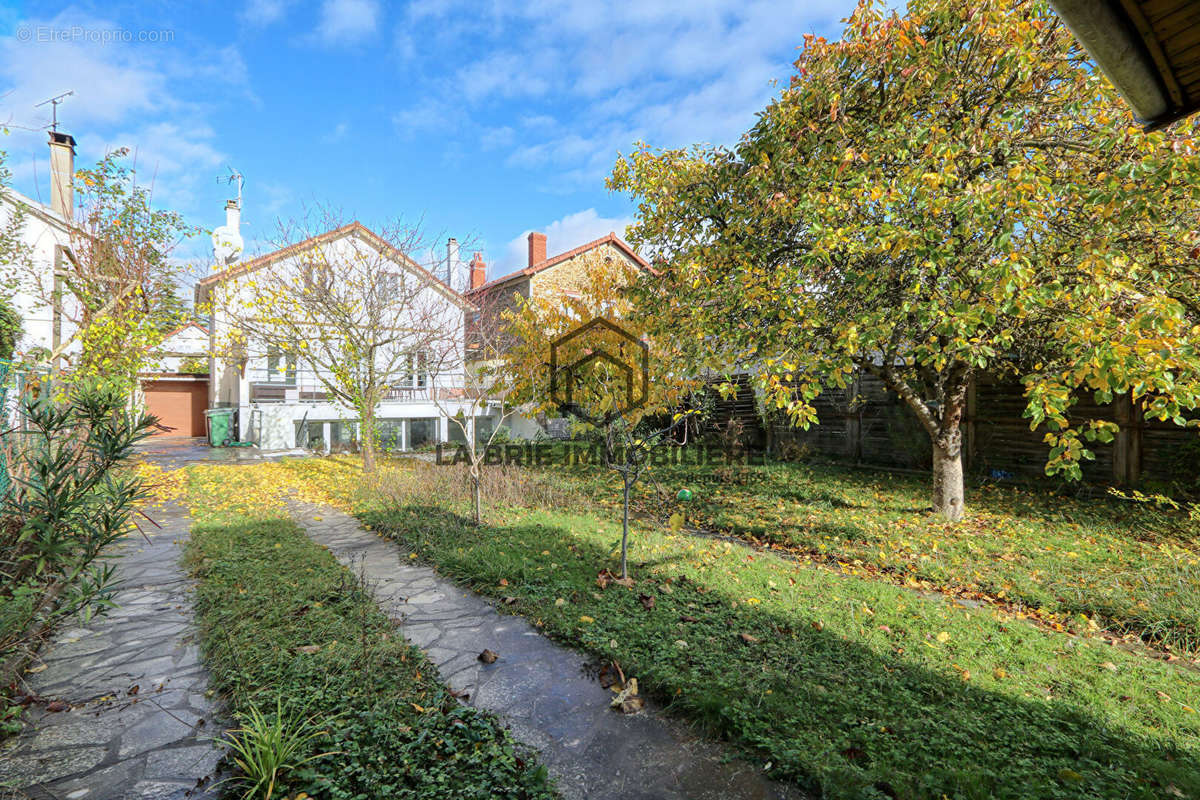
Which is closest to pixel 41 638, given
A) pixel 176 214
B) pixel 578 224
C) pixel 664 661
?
pixel 664 661

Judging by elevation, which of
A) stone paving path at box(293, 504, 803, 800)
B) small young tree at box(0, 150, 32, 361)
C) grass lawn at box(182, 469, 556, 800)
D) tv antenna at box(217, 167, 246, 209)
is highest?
tv antenna at box(217, 167, 246, 209)

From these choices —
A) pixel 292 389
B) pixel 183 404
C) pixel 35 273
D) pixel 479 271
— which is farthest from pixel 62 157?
pixel 479 271

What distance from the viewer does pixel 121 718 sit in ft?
9.14

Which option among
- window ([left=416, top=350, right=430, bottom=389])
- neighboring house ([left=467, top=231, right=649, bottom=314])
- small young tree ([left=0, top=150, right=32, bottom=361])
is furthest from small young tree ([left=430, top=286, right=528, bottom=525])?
small young tree ([left=0, top=150, right=32, bottom=361])

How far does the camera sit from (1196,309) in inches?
199

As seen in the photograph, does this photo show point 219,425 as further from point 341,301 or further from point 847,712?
point 847,712

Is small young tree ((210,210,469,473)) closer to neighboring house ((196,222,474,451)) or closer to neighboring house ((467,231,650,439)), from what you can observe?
neighboring house ((196,222,474,451))

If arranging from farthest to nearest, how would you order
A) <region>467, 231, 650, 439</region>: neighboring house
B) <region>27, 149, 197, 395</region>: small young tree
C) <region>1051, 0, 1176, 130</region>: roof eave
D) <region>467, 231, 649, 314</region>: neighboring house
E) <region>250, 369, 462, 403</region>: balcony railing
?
<region>467, 231, 649, 314</region>: neighboring house < <region>467, 231, 650, 439</region>: neighboring house < <region>250, 369, 462, 403</region>: balcony railing < <region>27, 149, 197, 395</region>: small young tree < <region>1051, 0, 1176, 130</region>: roof eave

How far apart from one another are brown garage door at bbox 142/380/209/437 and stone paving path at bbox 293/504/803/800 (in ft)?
82.8

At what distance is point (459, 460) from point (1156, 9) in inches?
464

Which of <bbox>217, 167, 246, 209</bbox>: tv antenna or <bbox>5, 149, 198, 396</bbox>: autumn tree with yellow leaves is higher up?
<bbox>217, 167, 246, 209</bbox>: tv antenna

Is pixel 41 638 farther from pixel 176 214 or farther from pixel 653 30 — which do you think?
pixel 176 214

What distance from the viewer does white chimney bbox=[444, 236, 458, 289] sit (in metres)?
12.7

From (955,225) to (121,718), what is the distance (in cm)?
A: 705
